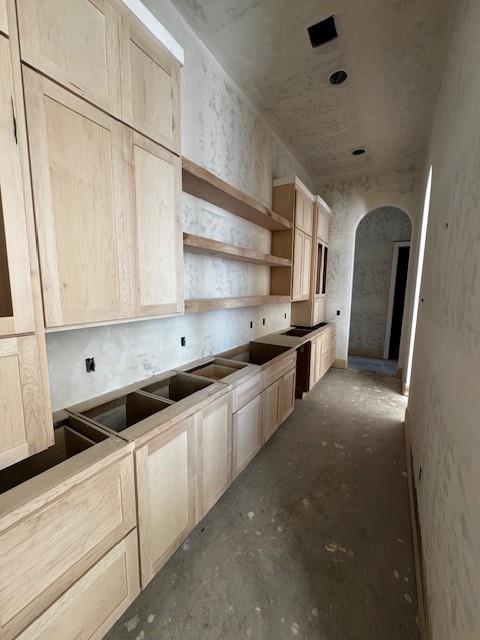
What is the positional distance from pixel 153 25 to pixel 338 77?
1.97 meters

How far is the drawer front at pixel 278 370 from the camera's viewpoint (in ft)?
7.75

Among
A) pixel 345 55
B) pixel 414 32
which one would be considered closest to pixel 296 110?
pixel 345 55

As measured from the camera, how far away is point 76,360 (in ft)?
4.81

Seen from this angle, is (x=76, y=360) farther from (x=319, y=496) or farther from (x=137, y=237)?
(x=319, y=496)

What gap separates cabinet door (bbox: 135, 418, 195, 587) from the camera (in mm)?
1239

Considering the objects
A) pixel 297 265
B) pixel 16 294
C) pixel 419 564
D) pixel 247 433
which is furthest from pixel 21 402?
pixel 297 265

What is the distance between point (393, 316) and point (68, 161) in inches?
251

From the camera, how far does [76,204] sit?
1.05m

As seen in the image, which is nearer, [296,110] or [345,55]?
[345,55]

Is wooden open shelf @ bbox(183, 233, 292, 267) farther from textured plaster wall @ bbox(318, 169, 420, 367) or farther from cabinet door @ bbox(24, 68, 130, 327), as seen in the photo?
textured plaster wall @ bbox(318, 169, 420, 367)

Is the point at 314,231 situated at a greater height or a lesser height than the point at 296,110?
lesser

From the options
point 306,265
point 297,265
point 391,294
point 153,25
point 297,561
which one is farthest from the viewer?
point 391,294

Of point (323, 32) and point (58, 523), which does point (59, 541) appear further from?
point (323, 32)

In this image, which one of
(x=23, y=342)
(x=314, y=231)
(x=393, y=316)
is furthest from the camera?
(x=393, y=316)
